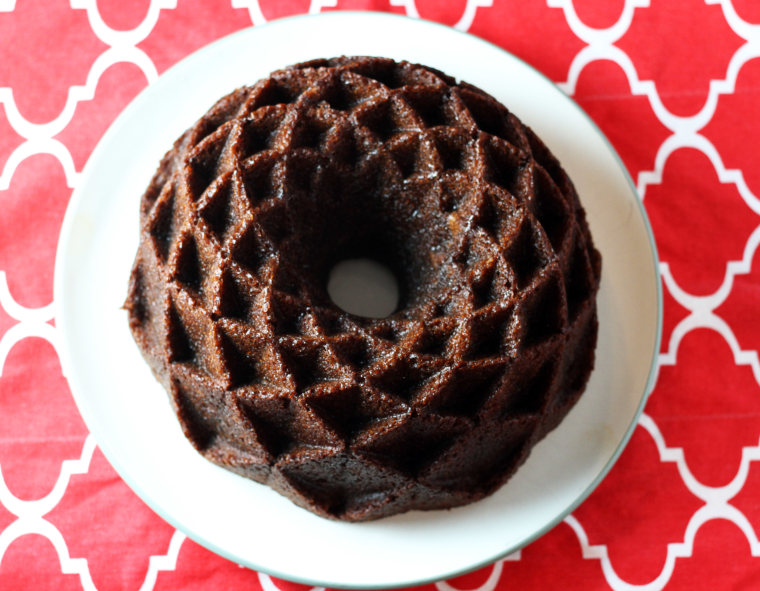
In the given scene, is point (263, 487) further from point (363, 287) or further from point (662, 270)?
point (662, 270)

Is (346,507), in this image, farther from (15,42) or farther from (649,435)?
(15,42)

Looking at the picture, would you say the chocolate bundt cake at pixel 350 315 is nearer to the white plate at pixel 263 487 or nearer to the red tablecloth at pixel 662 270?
the white plate at pixel 263 487

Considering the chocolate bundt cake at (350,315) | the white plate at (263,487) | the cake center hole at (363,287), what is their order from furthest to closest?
the cake center hole at (363,287) → the white plate at (263,487) → the chocolate bundt cake at (350,315)

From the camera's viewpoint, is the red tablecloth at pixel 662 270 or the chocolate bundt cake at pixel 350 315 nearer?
the chocolate bundt cake at pixel 350 315

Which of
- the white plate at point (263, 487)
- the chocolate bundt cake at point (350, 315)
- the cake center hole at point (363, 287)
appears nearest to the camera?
the chocolate bundt cake at point (350, 315)

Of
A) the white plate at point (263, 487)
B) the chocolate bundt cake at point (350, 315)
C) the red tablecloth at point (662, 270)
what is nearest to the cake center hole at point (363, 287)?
the chocolate bundt cake at point (350, 315)

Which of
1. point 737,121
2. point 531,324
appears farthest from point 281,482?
point 737,121

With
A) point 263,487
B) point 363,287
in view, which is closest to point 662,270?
point 363,287

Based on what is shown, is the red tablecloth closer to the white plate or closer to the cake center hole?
the white plate
